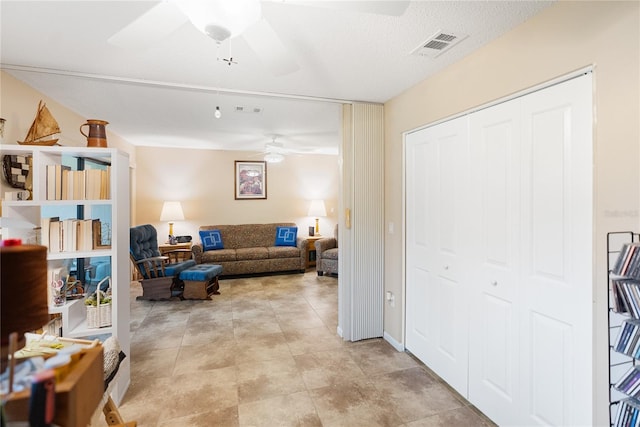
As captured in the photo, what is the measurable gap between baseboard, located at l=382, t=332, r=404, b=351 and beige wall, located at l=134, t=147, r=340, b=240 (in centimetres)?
392

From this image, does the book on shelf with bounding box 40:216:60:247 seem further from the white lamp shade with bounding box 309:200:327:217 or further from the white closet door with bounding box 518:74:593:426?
the white lamp shade with bounding box 309:200:327:217

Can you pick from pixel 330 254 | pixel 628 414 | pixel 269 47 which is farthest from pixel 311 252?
pixel 628 414

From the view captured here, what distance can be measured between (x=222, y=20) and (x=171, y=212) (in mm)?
5288

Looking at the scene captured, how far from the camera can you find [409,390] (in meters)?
2.36

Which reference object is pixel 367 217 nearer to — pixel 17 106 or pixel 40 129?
pixel 40 129

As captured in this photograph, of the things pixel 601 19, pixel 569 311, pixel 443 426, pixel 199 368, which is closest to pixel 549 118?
pixel 601 19

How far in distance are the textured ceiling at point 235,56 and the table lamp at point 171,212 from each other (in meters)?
2.22

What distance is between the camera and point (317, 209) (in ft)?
22.0

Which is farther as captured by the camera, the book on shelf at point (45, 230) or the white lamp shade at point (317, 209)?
the white lamp shade at point (317, 209)

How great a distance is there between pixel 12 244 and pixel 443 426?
7.62 ft

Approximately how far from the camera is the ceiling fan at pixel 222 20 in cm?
107

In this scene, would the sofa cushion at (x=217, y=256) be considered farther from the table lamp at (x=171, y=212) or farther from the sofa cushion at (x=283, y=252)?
the table lamp at (x=171, y=212)

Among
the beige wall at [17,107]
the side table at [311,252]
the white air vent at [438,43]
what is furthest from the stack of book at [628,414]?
the side table at [311,252]

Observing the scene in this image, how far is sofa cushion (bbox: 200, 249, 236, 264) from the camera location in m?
5.52
